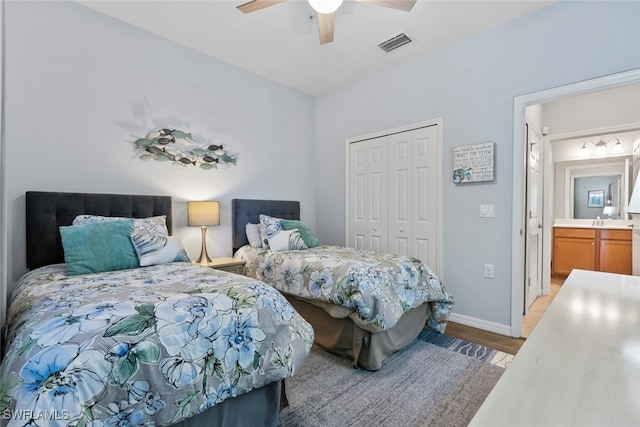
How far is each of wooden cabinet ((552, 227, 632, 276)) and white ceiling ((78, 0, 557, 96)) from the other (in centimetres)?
361

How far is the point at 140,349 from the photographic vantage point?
104 centimetres

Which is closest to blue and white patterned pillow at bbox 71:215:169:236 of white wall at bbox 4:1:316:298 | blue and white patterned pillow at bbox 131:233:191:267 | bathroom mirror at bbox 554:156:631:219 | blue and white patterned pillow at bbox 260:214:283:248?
blue and white patterned pillow at bbox 131:233:191:267

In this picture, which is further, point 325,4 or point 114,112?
point 114,112

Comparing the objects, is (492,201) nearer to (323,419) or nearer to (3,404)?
(323,419)

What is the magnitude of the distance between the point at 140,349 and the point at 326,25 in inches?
98.6

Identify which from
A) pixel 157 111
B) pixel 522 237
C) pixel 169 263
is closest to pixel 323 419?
pixel 169 263

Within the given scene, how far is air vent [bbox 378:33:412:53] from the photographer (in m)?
2.94

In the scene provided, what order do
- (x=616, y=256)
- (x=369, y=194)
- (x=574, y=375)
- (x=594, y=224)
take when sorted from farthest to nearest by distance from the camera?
1. (x=594, y=224)
2. (x=616, y=256)
3. (x=369, y=194)
4. (x=574, y=375)

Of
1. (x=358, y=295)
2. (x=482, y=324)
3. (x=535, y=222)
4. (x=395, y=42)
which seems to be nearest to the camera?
(x=358, y=295)

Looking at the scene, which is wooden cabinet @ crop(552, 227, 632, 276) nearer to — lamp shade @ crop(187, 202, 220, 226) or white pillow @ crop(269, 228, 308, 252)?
white pillow @ crop(269, 228, 308, 252)

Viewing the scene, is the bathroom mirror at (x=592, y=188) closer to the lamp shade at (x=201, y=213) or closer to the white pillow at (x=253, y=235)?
the white pillow at (x=253, y=235)

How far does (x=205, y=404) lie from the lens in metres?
1.14

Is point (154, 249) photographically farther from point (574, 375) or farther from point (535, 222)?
point (535, 222)

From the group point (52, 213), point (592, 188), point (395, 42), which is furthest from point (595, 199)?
point (52, 213)
